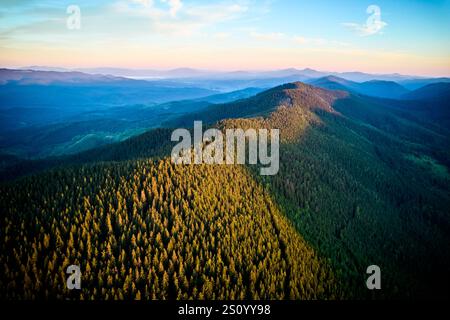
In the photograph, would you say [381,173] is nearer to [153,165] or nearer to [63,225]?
[153,165]

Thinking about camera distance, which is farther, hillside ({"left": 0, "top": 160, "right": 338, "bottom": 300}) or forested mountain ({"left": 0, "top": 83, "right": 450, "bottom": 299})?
forested mountain ({"left": 0, "top": 83, "right": 450, "bottom": 299})

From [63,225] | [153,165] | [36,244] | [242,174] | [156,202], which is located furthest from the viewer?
[242,174]

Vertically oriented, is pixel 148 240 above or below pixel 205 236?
above

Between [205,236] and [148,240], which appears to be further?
[205,236]

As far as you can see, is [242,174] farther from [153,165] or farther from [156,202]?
[156,202]

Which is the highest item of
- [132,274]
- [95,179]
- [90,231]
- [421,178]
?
[95,179]

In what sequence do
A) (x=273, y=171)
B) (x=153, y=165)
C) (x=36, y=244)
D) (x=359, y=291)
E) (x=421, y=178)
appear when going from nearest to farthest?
(x=36, y=244), (x=359, y=291), (x=153, y=165), (x=273, y=171), (x=421, y=178)

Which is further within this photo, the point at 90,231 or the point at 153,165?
the point at 153,165

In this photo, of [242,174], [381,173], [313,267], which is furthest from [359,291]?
[381,173]

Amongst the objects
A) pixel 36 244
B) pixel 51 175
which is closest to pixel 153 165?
pixel 51 175

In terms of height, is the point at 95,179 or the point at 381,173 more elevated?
the point at 95,179

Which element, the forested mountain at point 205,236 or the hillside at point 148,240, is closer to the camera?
the hillside at point 148,240
